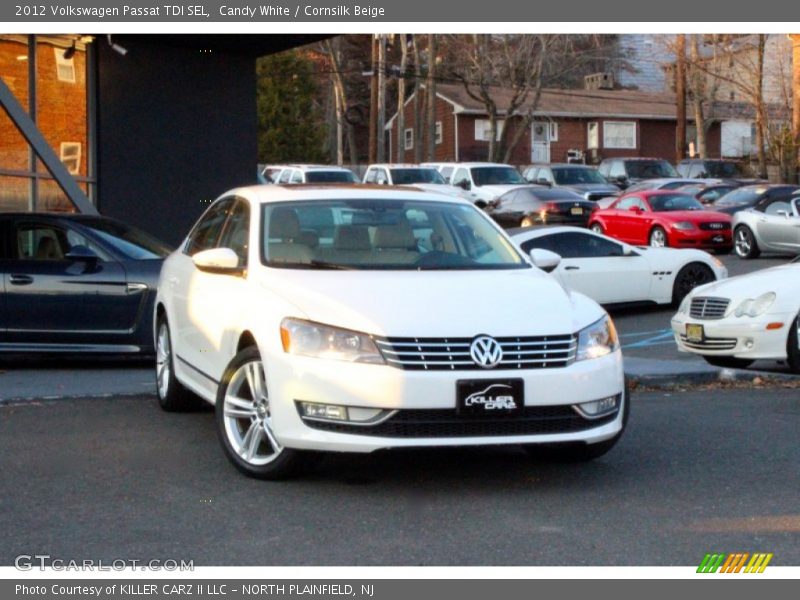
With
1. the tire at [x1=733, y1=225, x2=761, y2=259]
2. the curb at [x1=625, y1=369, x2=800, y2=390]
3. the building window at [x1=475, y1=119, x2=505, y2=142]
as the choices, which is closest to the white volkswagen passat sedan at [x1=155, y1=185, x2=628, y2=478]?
the curb at [x1=625, y1=369, x2=800, y2=390]

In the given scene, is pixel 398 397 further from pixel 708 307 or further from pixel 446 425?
pixel 708 307

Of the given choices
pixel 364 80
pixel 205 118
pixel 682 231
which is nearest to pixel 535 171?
pixel 682 231

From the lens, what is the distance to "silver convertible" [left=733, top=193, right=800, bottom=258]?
26438mm

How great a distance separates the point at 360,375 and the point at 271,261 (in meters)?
1.46

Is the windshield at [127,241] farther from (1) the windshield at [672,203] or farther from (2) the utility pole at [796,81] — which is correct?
(2) the utility pole at [796,81]

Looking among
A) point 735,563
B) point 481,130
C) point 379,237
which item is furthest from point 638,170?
point 735,563

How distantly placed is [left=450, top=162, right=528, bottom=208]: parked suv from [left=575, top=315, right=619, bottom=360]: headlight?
30.6 metres

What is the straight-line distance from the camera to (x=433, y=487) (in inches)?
289

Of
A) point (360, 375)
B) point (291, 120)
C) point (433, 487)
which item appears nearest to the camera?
point (360, 375)

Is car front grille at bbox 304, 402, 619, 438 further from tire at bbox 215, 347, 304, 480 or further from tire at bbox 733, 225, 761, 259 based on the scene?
tire at bbox 733, 225, 761, 259

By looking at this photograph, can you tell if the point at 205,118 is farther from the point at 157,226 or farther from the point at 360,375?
the point at 360,375

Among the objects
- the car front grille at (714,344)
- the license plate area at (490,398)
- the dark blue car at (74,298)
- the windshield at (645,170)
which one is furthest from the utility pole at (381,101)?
the license plate area at (490,398)

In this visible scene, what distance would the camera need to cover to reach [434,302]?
23.6 feet

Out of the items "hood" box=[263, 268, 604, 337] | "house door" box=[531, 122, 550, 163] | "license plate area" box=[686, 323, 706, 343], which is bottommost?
"license plate area" box=[686, 323, 706, 343]
